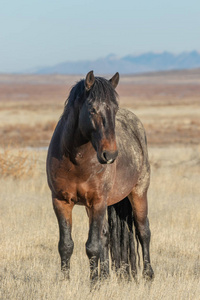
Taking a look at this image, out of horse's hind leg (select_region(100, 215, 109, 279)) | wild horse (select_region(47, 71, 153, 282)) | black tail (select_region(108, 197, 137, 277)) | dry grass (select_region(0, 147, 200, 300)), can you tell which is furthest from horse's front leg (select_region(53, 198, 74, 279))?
black tail (select_region(108, 197, 137, 277))

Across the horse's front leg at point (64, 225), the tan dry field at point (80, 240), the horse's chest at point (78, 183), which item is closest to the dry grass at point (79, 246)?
the tan dry field at point (80, 240)

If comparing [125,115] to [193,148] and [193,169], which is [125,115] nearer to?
[193,169]

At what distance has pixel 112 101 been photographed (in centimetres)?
429

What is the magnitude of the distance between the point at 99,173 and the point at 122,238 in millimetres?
1653

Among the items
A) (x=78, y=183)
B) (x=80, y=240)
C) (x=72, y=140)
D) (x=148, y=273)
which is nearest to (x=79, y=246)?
(x=80, y=240)

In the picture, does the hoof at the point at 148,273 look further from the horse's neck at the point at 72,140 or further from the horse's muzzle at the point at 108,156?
the horse's muzzle at the point at 108,156

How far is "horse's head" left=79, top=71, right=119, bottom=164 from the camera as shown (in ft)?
13.2

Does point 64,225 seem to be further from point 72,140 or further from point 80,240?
point 80,240

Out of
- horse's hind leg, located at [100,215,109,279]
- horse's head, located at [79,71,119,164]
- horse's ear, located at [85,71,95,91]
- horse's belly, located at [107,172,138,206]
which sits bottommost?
horse's hind leg, located at [100,215,109,279]

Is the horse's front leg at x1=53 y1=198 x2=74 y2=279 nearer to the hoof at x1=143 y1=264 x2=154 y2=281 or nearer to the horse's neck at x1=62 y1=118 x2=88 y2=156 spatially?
the horse's neck at x1=62 y1=118 x2=88 y2=156

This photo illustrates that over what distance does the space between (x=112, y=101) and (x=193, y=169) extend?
998 centimetres

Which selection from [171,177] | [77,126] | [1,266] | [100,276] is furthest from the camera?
[171,177]

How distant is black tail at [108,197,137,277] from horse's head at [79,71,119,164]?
200 cm

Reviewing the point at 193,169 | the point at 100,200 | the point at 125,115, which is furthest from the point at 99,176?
the point at 193,169
